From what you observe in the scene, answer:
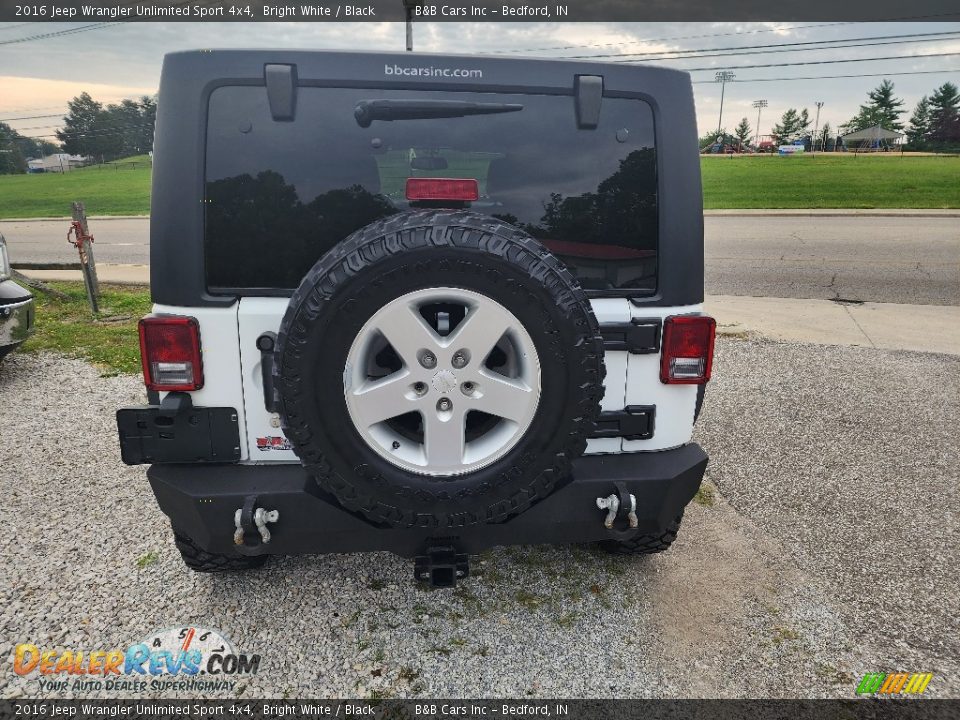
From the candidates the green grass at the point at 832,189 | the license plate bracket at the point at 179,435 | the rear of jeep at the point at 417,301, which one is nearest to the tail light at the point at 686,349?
the rear of jeep at the point at 417,301

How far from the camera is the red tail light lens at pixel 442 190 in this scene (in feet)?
6.85

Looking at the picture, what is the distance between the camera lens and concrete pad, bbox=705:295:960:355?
7176 mm

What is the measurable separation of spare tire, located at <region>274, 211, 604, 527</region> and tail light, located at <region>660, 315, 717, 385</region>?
1.59ft

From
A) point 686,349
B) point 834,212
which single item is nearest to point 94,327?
point 686,349

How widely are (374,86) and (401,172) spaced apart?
30 centimetres

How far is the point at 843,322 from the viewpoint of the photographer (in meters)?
8.11

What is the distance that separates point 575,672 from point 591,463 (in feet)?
2.61

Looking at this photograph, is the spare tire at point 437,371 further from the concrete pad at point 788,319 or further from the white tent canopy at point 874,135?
the white tent canopy at point 874,135

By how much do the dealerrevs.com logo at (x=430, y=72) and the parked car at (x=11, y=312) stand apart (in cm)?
460

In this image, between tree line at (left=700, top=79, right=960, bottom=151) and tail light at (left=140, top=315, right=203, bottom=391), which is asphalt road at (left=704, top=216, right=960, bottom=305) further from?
tree line at (left=700, top=79, right=960, bottom=151)

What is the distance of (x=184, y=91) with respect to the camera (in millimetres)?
2074

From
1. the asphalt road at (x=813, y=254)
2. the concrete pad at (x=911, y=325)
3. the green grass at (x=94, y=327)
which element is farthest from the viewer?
the asphalt road at (x=813, y=254)

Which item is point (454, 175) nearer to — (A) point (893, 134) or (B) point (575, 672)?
(B) point (575, 672)

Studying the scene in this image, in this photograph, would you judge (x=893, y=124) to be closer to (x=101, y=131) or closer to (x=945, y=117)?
(x=945, y=117)
